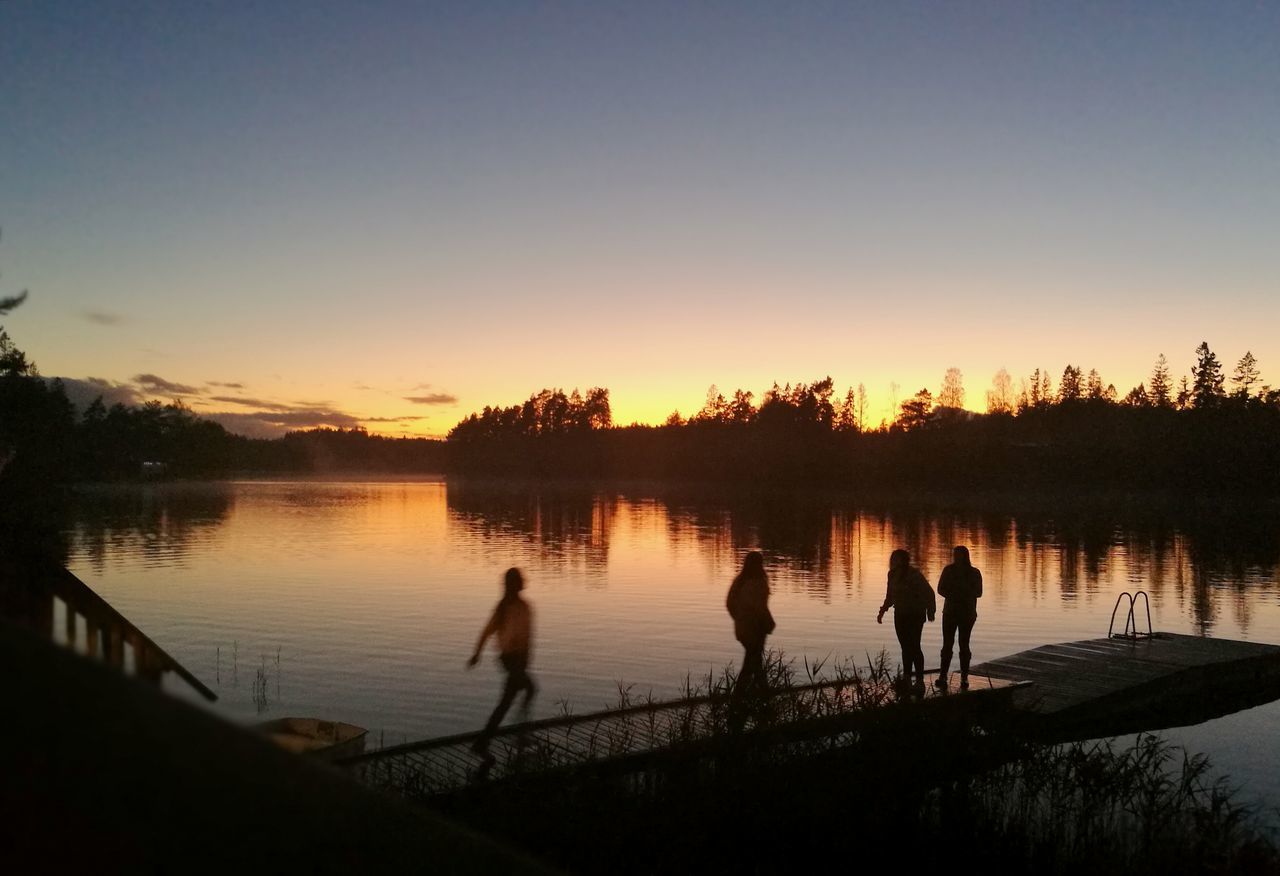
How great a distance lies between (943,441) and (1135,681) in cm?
11034

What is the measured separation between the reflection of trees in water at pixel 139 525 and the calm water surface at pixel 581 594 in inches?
11.7

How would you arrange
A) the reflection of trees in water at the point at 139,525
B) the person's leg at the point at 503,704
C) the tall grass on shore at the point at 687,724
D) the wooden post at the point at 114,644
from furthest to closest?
the reflection of trees in water at the point at 139,525, the person's leg at the point at 503,704, the tall grass on shore at the point at 687,724, the wooden post at the point at 114,644

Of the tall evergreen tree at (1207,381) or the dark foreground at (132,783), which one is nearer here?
the dark foreground at (132,783)

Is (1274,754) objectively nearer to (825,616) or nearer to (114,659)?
(825,616)

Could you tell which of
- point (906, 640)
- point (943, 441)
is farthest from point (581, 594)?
point (943, 441)

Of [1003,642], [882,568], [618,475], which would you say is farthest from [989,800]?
[618,475]

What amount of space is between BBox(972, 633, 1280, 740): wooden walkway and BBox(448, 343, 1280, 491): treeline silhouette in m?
92.2

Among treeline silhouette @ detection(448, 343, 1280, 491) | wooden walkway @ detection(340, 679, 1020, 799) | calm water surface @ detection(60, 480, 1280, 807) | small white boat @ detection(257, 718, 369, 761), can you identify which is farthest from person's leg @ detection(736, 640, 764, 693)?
treeline silhouette @ detection(448, 343, 1280, 491)

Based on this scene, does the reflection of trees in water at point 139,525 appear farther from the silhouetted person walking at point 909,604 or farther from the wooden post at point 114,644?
the wooden post at point 114,644

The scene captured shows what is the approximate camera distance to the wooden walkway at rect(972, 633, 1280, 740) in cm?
1623

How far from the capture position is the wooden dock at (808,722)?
392 inches

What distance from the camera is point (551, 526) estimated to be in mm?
66938

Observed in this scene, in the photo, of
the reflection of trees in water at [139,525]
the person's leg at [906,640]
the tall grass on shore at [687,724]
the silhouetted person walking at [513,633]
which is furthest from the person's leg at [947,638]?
the reflection of trees in water at [139,525]

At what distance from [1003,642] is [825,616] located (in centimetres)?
547
